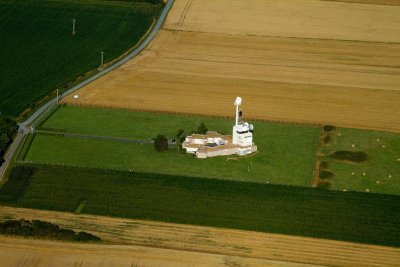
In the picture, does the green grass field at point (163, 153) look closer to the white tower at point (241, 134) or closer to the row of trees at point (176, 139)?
the row of trees at point (176, 139)

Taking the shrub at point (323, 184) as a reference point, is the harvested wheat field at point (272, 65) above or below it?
above

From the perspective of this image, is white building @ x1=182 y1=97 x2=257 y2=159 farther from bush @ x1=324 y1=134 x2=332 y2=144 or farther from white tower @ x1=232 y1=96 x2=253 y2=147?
bush @ x1=324 y1=134 x2=332 y2=144

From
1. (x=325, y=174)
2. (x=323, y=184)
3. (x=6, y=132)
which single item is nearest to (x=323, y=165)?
(x=325, y=174)

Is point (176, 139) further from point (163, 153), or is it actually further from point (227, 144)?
point (227, 144)

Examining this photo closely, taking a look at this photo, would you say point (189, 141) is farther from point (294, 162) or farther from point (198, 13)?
point (198, 13)

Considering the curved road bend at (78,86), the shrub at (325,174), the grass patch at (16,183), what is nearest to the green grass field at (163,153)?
the shrub at (325,174)
